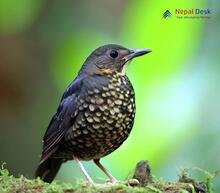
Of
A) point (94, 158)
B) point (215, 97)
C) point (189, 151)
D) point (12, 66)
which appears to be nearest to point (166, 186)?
point (189, 151)

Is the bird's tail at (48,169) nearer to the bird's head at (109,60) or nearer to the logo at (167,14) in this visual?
the bird's head at (109,60)

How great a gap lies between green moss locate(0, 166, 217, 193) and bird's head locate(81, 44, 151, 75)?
110 cm

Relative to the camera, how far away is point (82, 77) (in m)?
4.83

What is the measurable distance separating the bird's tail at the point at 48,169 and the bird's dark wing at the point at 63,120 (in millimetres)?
294

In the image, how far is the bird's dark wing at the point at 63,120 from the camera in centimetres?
477

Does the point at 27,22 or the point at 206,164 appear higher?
the point at 27,22

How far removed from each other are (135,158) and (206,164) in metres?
0.67

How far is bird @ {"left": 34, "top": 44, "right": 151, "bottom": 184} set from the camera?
15.1ft

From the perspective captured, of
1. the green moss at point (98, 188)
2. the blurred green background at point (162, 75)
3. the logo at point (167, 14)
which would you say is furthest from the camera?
the logo at point (167, 14)

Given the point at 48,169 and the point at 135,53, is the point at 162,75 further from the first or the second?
the point at 48,169

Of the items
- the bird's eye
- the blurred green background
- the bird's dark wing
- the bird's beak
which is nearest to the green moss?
the blurred green background

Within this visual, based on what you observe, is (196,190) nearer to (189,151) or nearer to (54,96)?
(189,151)

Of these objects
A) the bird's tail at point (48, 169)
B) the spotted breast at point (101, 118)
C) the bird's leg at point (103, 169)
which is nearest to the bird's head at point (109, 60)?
the spotted breast at point (101, 118)

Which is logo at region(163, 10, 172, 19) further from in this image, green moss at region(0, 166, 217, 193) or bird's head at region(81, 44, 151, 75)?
green moss at region(0, 166, 217, 193)
